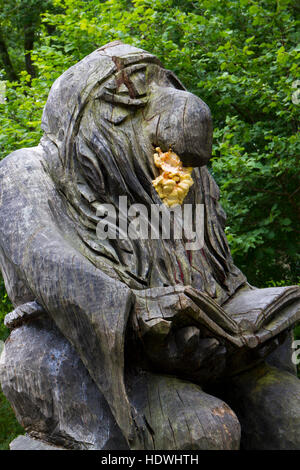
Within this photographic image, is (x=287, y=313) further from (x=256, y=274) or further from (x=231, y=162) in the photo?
(x=256, y=274)

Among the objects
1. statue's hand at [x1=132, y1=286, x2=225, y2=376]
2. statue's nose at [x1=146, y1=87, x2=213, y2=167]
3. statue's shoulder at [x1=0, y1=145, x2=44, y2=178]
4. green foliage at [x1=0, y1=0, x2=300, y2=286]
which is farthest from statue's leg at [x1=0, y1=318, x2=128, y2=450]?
green foliage at [x1=0, y1=0, x2=300, y2=286]

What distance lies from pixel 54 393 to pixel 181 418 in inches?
20.7

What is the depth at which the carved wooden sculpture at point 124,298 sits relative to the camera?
2561 millimetres

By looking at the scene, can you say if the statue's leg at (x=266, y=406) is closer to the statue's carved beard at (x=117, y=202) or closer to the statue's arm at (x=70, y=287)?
the statue's carved beard at (x=117, y=202)

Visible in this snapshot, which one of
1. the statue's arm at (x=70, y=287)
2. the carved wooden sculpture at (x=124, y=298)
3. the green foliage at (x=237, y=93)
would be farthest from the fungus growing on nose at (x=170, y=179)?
the green foliage at (x=237, y=93)

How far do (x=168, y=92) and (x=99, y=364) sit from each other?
125 centimetres

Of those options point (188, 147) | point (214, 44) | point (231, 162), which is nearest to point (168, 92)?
point (188, 147)

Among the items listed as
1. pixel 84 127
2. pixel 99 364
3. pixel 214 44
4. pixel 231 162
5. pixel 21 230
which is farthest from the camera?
pixel 214 44

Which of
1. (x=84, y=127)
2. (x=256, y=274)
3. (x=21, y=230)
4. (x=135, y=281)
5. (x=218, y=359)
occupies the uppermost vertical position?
(x=84, y=127)

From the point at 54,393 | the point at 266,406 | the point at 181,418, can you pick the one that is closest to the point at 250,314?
the point at 266,406

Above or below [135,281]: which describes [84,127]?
above

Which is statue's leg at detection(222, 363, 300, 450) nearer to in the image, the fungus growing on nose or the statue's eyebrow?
the fungus growing on nose

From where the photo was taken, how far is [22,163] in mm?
3016

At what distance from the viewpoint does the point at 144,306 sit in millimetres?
2613
